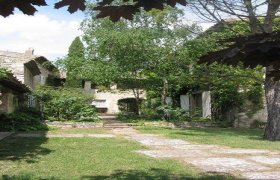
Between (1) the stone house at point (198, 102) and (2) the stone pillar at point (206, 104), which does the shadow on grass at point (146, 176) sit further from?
(2) the stone pillar at point (206, 104)

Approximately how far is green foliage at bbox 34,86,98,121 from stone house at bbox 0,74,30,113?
1.27 meters

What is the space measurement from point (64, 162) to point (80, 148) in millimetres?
3064

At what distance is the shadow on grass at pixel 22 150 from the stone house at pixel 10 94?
382 cm

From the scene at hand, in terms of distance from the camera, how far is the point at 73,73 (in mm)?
28188

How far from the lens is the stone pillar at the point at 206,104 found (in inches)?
1133

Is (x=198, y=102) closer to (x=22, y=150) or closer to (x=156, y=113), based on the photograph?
(x=156, y=113)

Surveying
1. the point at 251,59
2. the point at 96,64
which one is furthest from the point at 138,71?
the point at 251,59

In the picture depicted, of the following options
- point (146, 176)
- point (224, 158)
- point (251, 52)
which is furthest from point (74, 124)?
point (251, 52)

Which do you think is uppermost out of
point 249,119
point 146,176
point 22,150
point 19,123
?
point 249,119

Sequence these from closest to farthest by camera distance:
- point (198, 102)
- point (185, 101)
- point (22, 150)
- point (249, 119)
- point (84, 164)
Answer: point (84, 164) → point (22, 150) → point (249, 119) → point (198, 102) → point (185, 101)

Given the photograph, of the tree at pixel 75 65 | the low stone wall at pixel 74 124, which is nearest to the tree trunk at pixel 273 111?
the low stone wall at pixel 74 124

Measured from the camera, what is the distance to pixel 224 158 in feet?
36.3

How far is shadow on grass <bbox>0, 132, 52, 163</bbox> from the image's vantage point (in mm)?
10784

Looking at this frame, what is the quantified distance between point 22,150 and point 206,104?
18480mm
